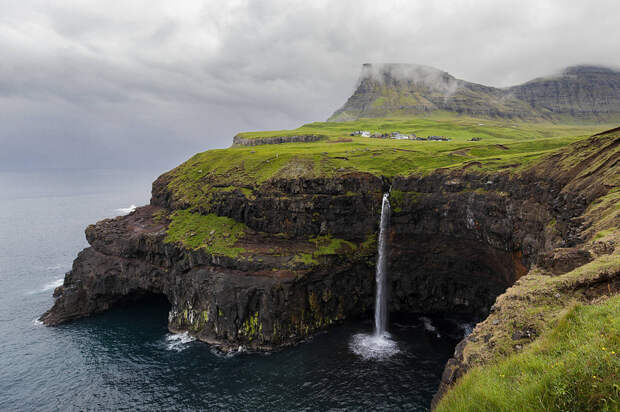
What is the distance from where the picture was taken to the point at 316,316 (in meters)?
54.9

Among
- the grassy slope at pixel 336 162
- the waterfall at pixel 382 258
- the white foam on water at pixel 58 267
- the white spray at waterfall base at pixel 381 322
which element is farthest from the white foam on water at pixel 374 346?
the white foam on water at pixel 58 267

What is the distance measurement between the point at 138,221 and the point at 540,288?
264 ft

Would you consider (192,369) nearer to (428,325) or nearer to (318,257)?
(318,257)

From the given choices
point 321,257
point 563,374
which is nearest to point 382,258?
point 321,257

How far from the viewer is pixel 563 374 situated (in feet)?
28.3

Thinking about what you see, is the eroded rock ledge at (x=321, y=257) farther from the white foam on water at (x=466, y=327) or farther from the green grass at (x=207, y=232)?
the white foam on water at (x=466, y=327)

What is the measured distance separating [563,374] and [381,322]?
5056 cm

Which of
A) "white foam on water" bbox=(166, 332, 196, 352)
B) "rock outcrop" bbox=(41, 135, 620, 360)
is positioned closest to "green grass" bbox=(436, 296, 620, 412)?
"rock outcrop" bbox=(41, 135, 620, 360)

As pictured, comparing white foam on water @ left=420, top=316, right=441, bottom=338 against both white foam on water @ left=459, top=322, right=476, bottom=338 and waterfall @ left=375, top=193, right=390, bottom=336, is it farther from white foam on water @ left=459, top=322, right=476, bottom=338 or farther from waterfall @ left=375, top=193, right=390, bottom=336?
waterfall @ left=375, top=193, right=390, bottom=336

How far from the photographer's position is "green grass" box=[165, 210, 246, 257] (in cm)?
5938

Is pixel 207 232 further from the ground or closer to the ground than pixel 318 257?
further from the ground

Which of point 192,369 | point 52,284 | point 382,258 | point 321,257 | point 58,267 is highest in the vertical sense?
point 321,257

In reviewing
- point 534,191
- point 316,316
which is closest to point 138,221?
point 316,316

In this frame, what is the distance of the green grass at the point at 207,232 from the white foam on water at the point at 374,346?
2557 centimetres
